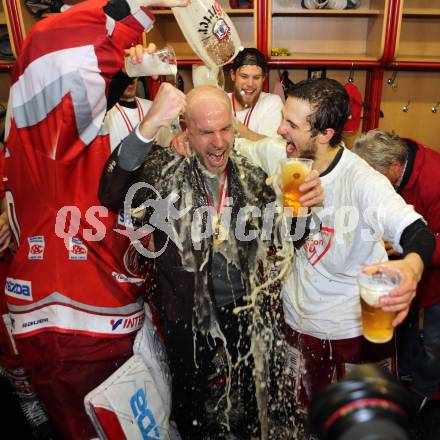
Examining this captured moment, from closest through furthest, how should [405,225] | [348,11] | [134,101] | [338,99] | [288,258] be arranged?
[405,225]
[338,99]
[288,258]
[134,101]
[348,11]

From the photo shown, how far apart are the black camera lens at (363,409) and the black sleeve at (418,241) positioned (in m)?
0.51

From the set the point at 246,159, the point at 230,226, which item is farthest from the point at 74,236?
the point at 246,159

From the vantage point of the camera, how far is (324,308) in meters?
1.66

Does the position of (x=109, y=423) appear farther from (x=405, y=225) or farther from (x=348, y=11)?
(x=348, y=11)

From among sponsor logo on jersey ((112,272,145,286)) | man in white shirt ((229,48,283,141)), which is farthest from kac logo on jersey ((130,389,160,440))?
man in white shirt ((229,48,283,141))

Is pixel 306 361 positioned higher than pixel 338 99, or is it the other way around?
pixel 338 99

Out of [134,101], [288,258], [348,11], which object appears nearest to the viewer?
[288,258]

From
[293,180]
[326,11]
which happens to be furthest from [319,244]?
[326,11]

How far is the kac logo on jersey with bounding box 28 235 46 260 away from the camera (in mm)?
1434

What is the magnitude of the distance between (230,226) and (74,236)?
23.5 inches

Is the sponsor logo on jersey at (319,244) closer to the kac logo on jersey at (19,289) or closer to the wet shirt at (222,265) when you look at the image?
the wet shirt at (222,265)

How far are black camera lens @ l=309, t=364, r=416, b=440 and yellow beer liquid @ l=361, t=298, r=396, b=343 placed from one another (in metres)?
0.38

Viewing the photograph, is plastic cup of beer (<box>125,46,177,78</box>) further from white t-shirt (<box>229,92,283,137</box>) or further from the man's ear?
white t-shirt (<box>229,92,283,137</box>)

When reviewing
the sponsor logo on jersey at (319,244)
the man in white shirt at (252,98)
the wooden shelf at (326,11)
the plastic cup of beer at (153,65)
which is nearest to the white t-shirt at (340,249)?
the sponsor logo on jersey at (319,244)
